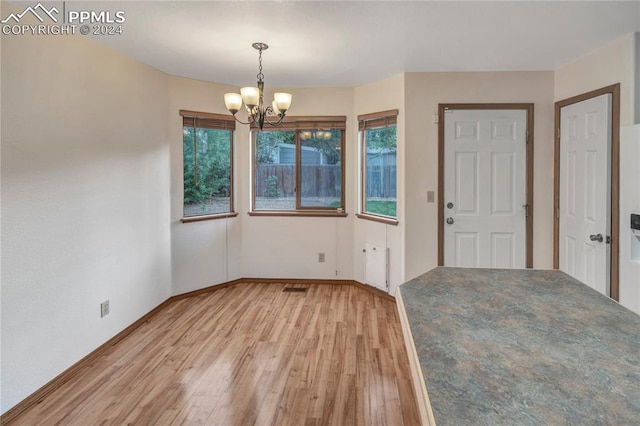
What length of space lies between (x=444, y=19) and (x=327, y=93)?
2240 mm

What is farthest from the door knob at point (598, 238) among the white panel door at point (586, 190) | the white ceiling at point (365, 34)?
the white ceiling at point (365, 34)

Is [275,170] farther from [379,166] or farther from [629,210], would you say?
[629,210]

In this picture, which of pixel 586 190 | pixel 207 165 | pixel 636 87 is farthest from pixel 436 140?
pixel 207 165

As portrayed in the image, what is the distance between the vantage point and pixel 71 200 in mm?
2756

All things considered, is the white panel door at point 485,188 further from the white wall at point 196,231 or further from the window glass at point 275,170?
the white wall at point 196,231

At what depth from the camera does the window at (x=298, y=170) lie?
4.89 metres

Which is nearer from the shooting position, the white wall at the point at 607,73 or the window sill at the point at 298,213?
the white wall at the point at 607,73

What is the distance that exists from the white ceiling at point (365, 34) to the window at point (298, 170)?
1025 millimetres

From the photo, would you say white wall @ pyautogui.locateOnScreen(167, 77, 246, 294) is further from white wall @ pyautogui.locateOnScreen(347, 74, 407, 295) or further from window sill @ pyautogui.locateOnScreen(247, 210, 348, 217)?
white wall @ pyautogui.locateOnScreen(347, 74, 407, 295)

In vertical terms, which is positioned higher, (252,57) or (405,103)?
(252,57)

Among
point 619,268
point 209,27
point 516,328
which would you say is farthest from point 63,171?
point 619,268

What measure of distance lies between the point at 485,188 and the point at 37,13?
384cm

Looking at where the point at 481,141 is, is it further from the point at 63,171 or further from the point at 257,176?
the point at 63,171

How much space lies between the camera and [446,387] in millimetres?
876
